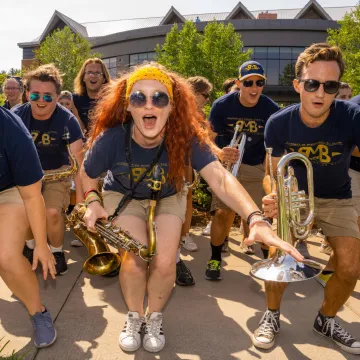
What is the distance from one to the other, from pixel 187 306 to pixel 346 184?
69.2 inches

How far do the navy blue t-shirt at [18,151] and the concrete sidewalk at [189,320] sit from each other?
4.07 feet

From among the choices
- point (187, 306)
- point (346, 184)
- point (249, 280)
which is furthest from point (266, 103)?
point (187, 306)

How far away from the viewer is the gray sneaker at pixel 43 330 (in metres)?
2.86

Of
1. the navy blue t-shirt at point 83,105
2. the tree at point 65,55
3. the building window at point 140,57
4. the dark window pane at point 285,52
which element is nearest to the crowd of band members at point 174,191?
the navy blue t-shirt at point 83,105

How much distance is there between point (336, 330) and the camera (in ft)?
9.97

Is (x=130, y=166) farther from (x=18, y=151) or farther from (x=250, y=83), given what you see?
(x=250, y=83)

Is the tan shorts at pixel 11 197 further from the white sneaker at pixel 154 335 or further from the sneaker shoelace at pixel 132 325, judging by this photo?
the white sneaker at pixel 154 335

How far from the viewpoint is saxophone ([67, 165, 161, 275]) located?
2.87 m

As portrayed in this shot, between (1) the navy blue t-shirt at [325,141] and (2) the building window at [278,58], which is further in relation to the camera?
(2) the building window at [278,58]

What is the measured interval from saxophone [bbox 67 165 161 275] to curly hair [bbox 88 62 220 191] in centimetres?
20

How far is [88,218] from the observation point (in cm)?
286

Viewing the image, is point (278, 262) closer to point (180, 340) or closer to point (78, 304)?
point (180, 340)

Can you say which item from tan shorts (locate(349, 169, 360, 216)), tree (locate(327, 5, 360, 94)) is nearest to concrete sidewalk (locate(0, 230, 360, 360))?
tan shorts (locate(349, 169, 360, 216))

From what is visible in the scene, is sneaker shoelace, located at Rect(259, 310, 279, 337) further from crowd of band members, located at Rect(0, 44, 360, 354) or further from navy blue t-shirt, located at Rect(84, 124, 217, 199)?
navy blue t-shirt, located at Rect(84, 124, 217, 199)
